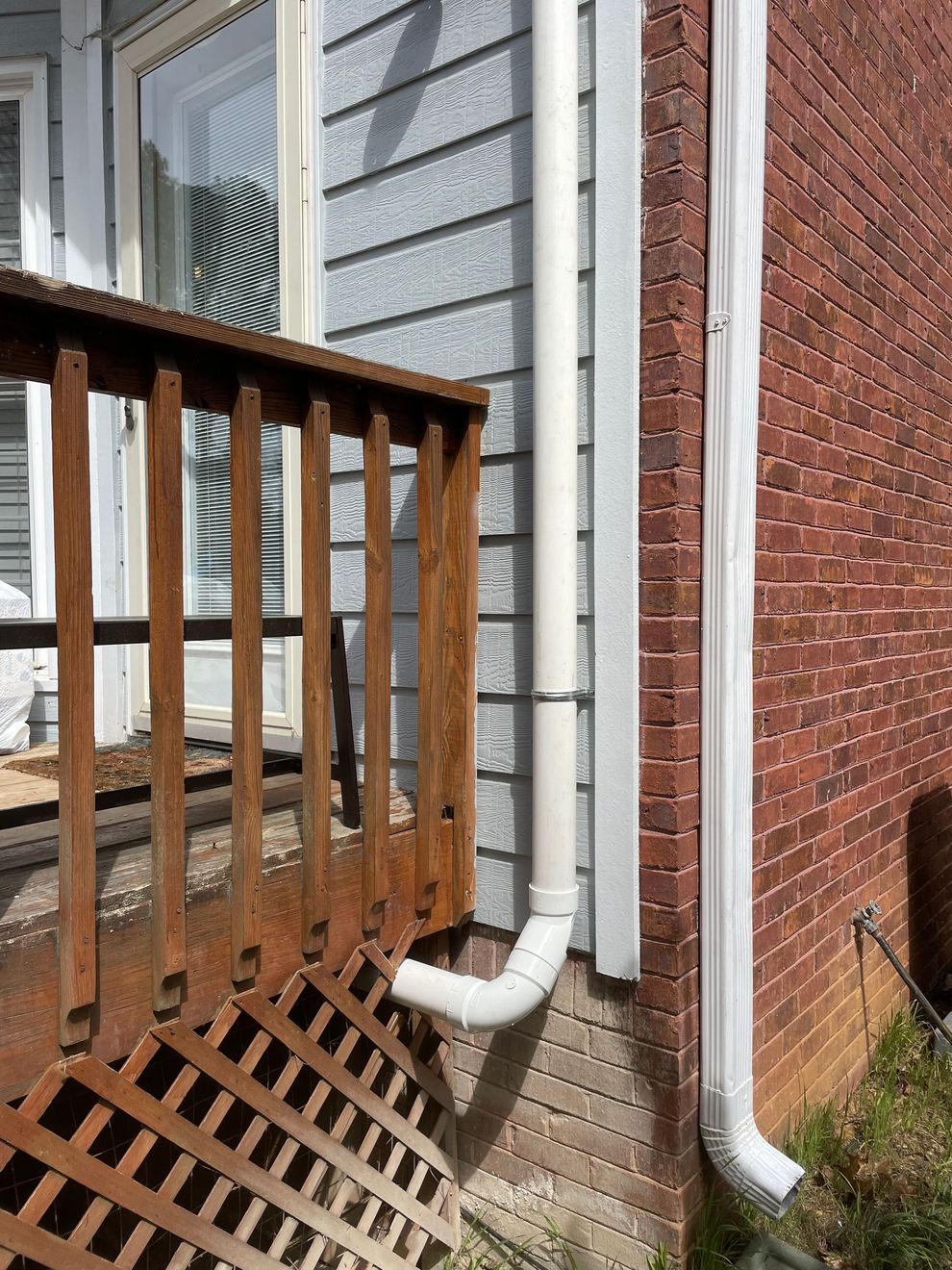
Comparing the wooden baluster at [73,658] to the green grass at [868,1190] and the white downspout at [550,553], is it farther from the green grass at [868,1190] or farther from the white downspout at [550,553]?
the green grass at [868,1190]

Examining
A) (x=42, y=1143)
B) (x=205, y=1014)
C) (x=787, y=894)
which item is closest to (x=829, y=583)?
(x=787, y=894)

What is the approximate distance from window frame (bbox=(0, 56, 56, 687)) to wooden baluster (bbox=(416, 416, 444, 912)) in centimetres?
196

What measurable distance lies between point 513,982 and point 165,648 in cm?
104

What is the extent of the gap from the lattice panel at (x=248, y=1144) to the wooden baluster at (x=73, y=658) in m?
0.27

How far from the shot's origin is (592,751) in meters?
2.17

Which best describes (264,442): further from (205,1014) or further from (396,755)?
(205,1014)

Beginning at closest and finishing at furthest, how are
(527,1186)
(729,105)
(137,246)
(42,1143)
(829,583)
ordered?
1. (42,1143)
2. (729,105)
3. (527,1186)
4. (829,583)
5. (137,246)

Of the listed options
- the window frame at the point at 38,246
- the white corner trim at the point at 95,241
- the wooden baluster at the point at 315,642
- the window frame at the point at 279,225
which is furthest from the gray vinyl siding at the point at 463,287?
the window frame at the point at 38,246

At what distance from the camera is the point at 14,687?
336 centimetres

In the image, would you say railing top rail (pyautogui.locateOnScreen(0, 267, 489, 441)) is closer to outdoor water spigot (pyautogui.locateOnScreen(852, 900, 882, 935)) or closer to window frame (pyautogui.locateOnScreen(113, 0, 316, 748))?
window frame (pyautogui.locateOnScreen(113, 0, 316, 748))

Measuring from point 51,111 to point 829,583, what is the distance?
→ 3175 millimetres

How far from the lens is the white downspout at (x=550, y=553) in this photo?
81.4 inches

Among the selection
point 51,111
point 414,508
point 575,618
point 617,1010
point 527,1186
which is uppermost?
point 51,111

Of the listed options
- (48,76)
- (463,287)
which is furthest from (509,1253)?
(48,76)
